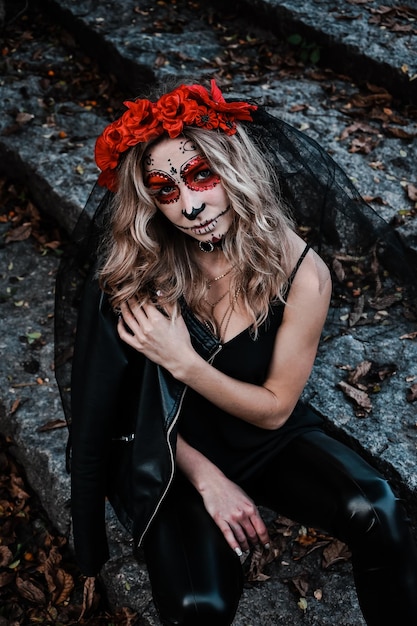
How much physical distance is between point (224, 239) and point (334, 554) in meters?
1.62

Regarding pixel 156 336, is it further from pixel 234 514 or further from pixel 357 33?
pixel 357 33

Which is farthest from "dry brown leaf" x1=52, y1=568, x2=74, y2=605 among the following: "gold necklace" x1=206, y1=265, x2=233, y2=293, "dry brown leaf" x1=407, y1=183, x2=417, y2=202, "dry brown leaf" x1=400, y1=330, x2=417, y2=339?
"dry brown leaf" x1=407, y1=183, x2=417, y2=202

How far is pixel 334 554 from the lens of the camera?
3516 mm

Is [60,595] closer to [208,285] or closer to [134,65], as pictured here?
[208,285]

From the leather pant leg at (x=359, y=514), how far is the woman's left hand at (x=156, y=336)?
0.61 metres

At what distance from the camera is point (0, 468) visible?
427 centimetres

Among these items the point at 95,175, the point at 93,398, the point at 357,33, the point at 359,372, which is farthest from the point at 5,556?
the point at 357,33

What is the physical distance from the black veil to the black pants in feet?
2.70

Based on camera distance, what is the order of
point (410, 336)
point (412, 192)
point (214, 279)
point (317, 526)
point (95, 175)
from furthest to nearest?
point (95, 175) → point (412, 192) → point (410, 336) → point (214, 279) → point (317, 526)

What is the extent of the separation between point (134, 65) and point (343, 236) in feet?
11.0

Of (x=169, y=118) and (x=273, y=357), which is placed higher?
(x=169, y=118)

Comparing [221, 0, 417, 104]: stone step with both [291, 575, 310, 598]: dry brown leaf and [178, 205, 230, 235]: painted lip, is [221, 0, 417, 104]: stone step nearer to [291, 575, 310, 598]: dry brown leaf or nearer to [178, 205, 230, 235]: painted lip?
[178, 205, 230, 235]: painted lip

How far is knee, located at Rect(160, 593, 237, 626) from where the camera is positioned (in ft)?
8.27

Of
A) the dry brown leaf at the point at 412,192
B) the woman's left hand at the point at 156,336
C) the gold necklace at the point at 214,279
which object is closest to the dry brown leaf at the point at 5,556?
the woman's left hand at the point at 156,336
